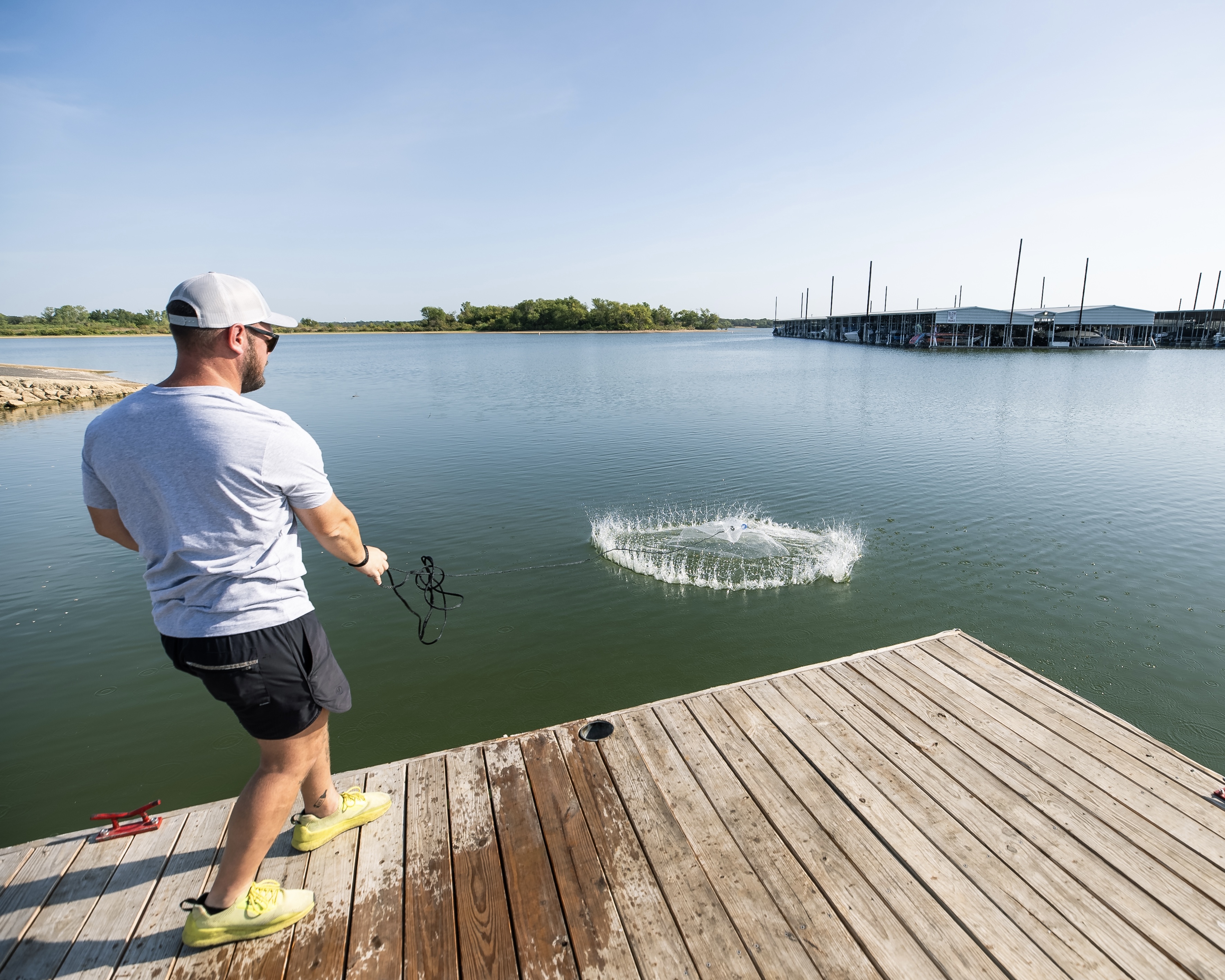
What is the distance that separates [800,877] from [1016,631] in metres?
6.51

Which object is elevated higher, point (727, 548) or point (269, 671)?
point (269, 671)

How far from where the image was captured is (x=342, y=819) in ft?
10.3

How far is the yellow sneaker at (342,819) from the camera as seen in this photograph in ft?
9.98

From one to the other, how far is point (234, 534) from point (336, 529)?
15.0 inches

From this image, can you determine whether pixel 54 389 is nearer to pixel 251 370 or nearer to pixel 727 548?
pixel 727 548

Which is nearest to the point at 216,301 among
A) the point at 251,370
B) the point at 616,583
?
the point at 251,370

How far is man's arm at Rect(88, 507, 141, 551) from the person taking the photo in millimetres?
2398

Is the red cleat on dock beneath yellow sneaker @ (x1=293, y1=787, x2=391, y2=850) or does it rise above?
beneath

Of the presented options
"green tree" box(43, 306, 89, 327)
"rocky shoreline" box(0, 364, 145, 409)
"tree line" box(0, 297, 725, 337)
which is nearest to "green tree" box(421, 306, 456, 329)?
"tree line" box(0, 297, 725, 337)

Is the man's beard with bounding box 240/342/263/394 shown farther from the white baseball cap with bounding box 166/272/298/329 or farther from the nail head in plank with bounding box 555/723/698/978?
the nail head in plank with bounding box 555/723/698/978

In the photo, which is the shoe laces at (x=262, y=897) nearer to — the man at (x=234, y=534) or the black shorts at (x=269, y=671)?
the man at (x=234, y=534)

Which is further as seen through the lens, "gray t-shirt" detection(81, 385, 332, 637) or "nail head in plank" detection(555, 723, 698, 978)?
"nail head in plank" detection(555, 723, 698, 978)

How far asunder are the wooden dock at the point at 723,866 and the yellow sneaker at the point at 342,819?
0.06 m

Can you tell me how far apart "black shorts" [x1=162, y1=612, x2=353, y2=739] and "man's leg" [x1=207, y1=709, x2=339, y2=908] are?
0.11 metres
